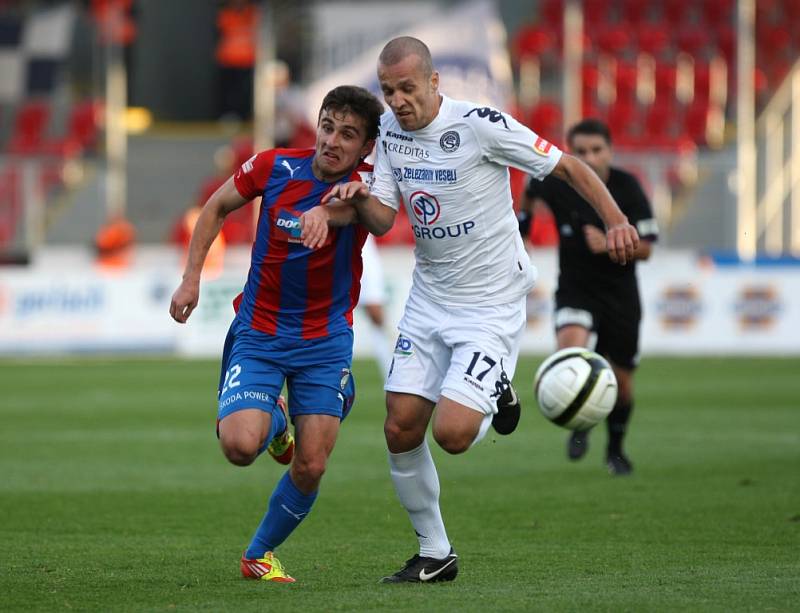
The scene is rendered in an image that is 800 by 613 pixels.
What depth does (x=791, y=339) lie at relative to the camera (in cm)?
2095

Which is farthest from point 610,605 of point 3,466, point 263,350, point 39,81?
point 39,81

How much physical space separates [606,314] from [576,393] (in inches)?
142

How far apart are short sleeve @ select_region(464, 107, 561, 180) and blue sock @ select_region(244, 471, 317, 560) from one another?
5.59 feet

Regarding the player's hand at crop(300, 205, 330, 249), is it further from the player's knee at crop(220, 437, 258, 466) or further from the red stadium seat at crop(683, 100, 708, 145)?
the red stadium seat at crop(683, 100, 708, 145)

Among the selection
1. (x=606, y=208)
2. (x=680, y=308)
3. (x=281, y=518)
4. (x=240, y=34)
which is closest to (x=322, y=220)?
(x=606, y=208)

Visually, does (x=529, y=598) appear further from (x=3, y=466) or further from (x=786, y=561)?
(x=3, y=466)

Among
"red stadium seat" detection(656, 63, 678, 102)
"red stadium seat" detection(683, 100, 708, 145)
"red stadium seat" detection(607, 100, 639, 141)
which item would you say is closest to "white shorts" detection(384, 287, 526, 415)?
"red stadium seat" detection(607, 100, 639, 141)

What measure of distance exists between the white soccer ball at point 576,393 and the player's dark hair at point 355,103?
1.44 metres

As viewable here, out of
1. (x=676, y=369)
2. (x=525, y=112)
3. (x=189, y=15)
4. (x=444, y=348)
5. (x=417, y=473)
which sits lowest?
(x=676, y=369)

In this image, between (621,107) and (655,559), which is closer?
(655,559)

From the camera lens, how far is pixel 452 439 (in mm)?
6367

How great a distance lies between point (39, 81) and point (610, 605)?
1154 inches

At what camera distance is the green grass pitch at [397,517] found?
19.6ft

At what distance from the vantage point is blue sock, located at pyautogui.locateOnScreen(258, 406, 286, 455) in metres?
6.36
